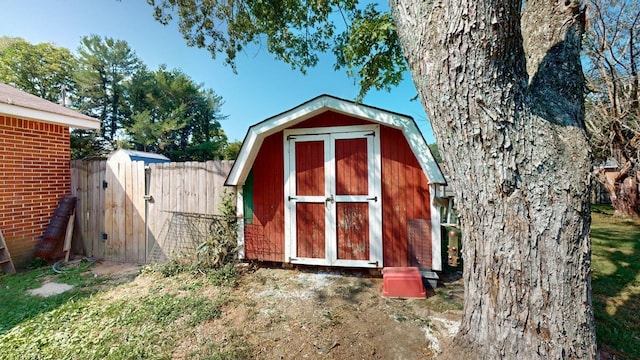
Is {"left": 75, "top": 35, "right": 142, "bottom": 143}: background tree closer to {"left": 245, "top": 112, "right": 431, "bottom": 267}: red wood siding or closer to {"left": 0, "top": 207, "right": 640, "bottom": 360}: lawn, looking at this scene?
{"left": 0, "top": 207, "right": 640, "bottom": 360}: lawn

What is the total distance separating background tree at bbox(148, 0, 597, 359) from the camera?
4.67 feet

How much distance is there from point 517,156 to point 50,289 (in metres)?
5.66

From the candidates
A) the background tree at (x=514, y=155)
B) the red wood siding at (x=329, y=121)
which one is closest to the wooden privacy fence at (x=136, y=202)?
the red wood siding at (x=329, y=121)

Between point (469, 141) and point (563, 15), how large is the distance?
1.21 metres

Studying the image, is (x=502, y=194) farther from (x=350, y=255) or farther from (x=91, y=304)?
(x=91, y=304)

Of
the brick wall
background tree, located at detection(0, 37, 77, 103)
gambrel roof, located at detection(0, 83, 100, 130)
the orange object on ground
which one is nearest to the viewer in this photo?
the orange object on ground

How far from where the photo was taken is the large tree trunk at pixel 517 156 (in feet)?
4.67

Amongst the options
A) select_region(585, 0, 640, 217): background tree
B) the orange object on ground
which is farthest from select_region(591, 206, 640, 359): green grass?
select_region(585, 0, 640, 217): background tree

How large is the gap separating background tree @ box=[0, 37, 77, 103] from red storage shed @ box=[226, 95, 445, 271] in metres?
20.1

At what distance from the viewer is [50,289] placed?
3.35 m

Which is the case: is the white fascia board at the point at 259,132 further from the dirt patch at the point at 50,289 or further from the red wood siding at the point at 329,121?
the dirt patch at the point at 50,289

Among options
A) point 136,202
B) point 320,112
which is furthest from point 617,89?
point 136,202

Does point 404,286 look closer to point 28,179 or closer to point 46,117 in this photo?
point 28,179

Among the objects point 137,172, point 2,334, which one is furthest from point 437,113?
point 137,172
